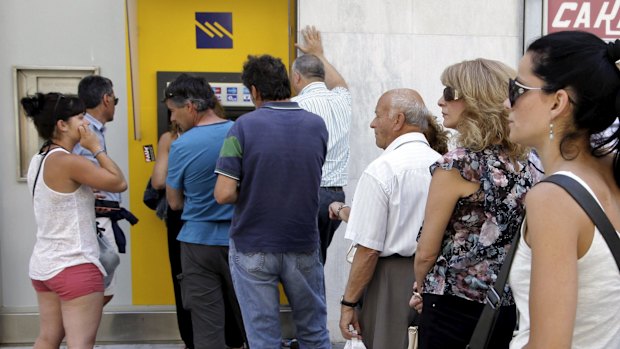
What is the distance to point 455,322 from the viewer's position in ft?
8.48

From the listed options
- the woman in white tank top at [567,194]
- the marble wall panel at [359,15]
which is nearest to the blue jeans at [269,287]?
the woman in white tank top at [567,194]

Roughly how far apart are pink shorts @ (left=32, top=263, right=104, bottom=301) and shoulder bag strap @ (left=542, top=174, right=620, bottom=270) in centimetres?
276

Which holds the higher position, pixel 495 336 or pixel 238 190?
pixel 238 190

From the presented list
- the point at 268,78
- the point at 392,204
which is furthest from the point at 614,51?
the point at 268,78

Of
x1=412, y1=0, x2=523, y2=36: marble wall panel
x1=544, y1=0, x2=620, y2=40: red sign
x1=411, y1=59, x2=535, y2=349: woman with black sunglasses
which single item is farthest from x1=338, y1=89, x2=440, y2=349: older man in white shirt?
x1=544, y1=0, x2=620, y2=40: red sign

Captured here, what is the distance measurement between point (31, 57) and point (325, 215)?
8.57 feet

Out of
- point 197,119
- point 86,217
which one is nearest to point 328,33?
point 197,119

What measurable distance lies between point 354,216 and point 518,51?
295 centimetres

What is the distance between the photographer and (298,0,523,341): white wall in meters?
5.17

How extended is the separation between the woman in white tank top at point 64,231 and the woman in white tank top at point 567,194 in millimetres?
2537

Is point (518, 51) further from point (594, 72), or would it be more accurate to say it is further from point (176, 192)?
point (594, 72)

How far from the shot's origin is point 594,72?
159 centimetres

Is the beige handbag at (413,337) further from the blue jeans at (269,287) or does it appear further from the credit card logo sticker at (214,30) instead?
the credit card logo sticker at (214,30)

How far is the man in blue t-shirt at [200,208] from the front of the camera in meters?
4.21
